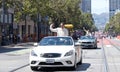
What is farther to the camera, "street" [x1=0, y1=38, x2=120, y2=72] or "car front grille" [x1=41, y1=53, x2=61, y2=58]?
"street" [x1=0, y1=38, x2=120, y2=72]

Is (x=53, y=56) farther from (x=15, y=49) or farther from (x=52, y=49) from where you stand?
(x=15, y=49)

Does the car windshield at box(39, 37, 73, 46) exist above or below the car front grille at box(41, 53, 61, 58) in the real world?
above

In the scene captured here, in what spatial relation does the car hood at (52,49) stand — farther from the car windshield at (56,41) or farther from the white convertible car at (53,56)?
the car windshield at (56,41)

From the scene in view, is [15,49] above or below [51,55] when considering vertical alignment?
below

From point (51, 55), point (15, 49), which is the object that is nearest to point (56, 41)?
point (51, 55)

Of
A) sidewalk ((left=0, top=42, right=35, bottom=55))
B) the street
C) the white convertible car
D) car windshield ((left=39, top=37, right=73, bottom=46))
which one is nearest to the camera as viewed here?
the white convertible car

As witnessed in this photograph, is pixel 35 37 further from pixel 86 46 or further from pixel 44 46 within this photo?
pixel 44 46

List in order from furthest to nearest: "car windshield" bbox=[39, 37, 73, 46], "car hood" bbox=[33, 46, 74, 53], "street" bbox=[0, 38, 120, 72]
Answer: "car windshield" bbox=[39, 37, 73, 46] → "street" bbox=[0, 38, 120, 72] → "car hood" bbox=[33, 46, 74, 53]

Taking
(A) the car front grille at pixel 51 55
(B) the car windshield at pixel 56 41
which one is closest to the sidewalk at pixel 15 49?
(B) the car windshield at pixel 56 41

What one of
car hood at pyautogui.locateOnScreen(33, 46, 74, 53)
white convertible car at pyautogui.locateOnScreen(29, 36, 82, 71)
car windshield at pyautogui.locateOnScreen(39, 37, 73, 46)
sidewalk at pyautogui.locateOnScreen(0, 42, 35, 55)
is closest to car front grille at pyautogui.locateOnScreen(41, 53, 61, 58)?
white convertible car at pyautogui.locateOnScreen(29, 36, 82, 71)

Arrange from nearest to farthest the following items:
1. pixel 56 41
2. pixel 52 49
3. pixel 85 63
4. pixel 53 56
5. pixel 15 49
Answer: pixel 53 56
pixel 52 49
pixel 56 41
pixel 85 63
pixel 15 49

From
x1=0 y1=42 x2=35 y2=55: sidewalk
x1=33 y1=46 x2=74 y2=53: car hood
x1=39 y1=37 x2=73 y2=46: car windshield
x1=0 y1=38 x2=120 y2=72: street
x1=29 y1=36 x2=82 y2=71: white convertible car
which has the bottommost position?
x1=0 y1=42 x2=35 y2=55: sidewalk

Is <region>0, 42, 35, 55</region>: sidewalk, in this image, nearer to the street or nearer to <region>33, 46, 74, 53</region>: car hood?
the street

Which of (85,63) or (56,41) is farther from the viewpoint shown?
(85,63)
